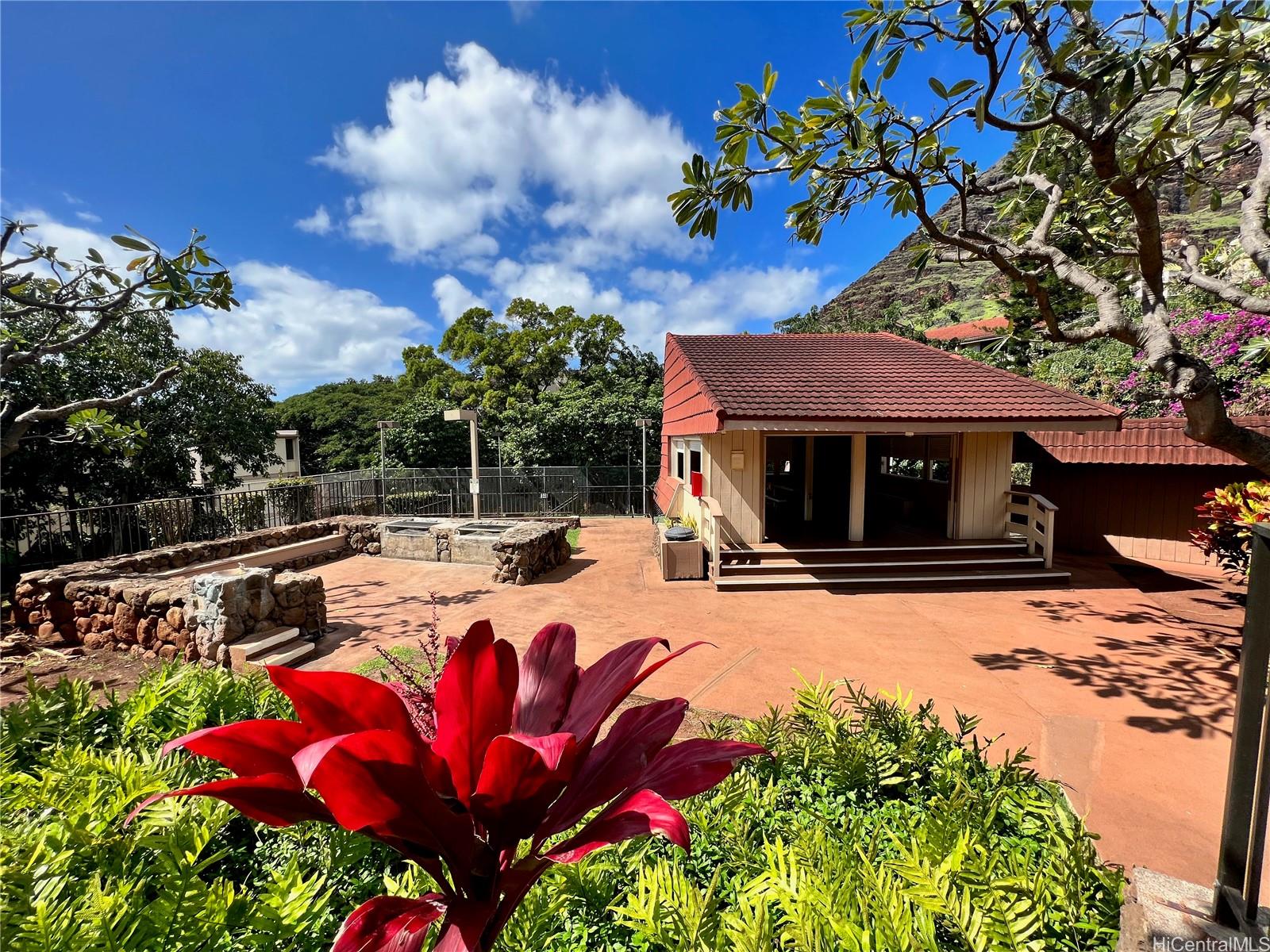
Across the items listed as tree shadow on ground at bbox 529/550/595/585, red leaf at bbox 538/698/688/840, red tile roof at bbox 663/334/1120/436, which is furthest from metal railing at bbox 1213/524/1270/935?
tree shadow on ground at bbox 529/550/595/585

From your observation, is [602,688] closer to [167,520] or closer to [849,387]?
[849,387]

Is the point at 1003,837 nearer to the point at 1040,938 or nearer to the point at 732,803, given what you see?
the point at 1040,938

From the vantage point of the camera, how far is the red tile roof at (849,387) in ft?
26.8

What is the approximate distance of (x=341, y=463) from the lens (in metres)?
26.3

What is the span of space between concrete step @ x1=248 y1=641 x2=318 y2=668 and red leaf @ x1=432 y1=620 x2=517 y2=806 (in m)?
5.86

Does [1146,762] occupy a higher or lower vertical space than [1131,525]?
lower

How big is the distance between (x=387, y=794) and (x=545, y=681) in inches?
14.0

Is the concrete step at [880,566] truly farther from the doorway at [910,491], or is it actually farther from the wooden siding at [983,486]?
the doorway at [910,491]

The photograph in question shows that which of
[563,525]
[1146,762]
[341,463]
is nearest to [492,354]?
[341,463]

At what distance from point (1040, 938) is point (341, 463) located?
1185 inches

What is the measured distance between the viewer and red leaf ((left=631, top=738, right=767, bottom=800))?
84 cm

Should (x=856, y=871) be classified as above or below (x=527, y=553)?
above

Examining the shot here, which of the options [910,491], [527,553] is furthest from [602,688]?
[910,491]

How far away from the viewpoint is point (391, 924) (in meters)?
0.76
